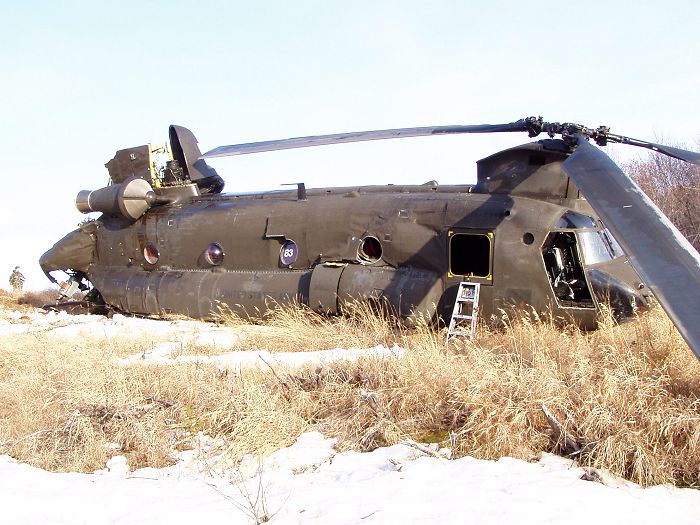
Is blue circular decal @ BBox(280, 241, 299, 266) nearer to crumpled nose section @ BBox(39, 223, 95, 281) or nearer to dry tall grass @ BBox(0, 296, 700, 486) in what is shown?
dry tall grass @ BBox(0, 296, 700, 486)

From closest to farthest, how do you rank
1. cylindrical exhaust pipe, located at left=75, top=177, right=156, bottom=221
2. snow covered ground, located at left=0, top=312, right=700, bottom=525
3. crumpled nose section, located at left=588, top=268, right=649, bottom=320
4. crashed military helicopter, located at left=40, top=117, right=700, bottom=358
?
snow covered ground, located at left=0, top=312, right=700, bottom=525
crumpled nose section, located at left=588, top=268, right=649, bottom=320
crashed military helicopter, located at left=40, top=117, right=700, bottom=358
cylindrical exhaust pipe, located at left=75, top=177, right=156, bottom=221

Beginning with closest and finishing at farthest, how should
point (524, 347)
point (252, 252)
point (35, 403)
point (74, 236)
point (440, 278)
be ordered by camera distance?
point (35, 403) < point (524, 347) < point (440, 278) < point (252, 252) < point (74, 236)

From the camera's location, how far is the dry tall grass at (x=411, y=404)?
4840 millimetres

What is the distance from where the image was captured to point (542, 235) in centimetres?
853

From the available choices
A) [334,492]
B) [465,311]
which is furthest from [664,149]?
[334,492]

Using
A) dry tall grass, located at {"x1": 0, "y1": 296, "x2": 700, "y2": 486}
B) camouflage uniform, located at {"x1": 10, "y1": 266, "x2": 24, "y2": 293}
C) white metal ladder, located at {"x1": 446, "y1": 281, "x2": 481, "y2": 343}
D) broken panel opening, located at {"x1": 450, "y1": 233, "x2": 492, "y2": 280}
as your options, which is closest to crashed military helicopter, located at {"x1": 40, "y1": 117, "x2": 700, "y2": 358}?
broken panel opening, located at {"x1": 450, "y1": 233, "x2": 492, "y2": 280}

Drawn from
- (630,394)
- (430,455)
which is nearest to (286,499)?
(430,455)

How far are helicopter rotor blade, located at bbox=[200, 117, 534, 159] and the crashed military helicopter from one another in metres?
0.02

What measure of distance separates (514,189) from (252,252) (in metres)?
4.64

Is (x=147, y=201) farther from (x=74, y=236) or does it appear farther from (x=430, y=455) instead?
(x=430, y=455)

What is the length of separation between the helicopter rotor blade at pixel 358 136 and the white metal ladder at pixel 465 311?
2038 millimetres

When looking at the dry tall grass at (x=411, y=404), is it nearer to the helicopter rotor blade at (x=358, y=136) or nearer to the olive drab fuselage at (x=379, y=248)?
the olive drab fuselage at (x=379, y=248)

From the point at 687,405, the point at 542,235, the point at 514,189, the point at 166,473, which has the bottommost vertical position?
the point at 166,473

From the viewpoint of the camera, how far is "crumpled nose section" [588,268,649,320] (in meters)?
8.12
